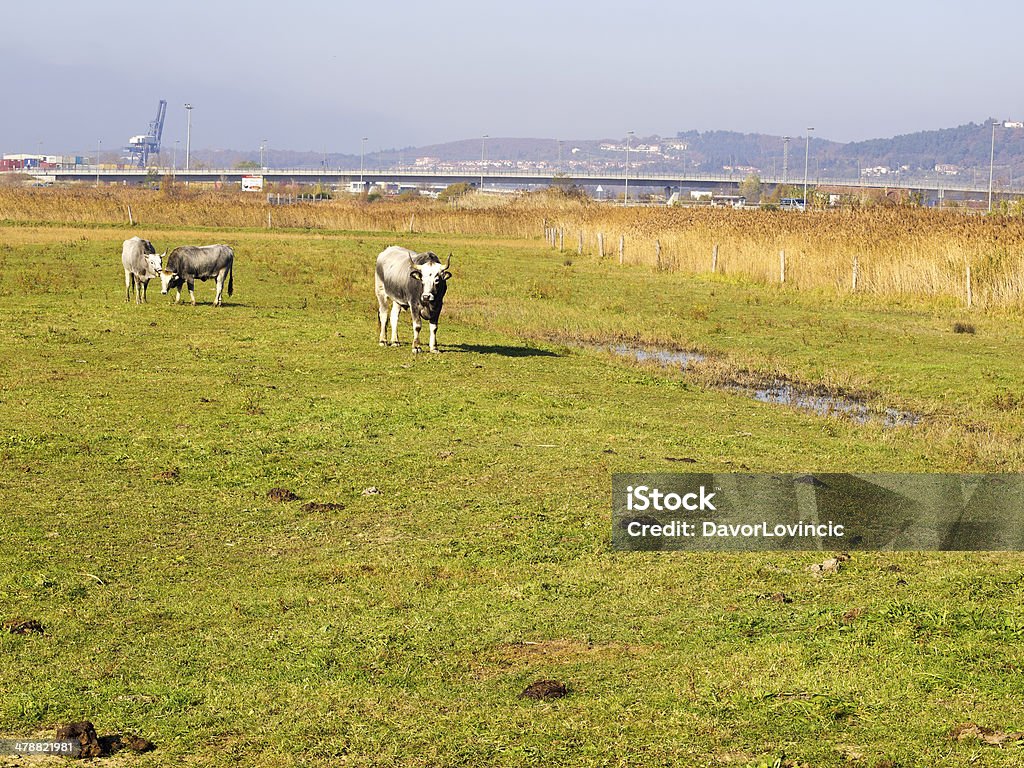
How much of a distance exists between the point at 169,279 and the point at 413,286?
1045cm

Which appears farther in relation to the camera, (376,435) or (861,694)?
(376,435)

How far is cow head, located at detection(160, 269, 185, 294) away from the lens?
30.7 metres

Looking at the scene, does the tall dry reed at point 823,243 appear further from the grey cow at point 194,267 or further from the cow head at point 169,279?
the cow head at point 169,279

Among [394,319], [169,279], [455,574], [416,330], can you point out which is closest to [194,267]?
[169,279]

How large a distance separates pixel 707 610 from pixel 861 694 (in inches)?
78.5

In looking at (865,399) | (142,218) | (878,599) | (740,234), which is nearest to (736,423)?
(865,399)

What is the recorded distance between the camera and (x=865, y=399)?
20.6 meters

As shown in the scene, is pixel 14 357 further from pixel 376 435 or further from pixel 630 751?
pixel 630 751

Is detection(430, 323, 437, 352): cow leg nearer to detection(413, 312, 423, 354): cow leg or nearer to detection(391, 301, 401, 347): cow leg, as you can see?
detection(413, 312, 423, 354): cow leg
